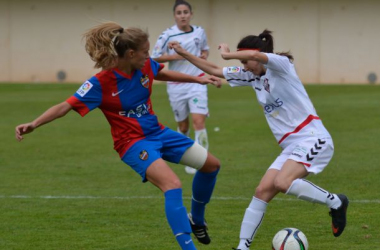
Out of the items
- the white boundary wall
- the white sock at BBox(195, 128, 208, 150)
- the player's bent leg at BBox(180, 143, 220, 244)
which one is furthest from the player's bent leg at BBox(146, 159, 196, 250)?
the white boundary wall

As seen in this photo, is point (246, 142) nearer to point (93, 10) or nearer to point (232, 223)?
point (232, 223)

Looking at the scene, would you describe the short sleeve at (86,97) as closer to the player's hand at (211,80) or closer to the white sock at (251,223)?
the player's hand at (211,80)

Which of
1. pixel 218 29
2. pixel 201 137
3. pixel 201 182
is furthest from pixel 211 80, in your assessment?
pixel 218 29

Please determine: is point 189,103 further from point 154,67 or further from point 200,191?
point 154,67

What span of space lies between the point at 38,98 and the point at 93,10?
11479 millimetres

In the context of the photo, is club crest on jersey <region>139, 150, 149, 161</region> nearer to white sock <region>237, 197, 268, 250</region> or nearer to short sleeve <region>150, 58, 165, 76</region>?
short sleeve <region>150, 58, 165, 76</region>

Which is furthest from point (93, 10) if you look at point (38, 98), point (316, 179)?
point (316, 179)

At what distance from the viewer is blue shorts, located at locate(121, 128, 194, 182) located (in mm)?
6316

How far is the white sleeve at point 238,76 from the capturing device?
Result: 7059 millimetres

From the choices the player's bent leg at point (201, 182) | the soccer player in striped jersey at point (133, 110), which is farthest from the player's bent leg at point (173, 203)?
the player's bent leg at point (201, 182)

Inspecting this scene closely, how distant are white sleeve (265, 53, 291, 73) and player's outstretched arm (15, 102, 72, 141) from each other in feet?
5.38

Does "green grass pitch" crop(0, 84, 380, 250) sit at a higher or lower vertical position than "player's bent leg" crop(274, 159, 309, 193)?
lower

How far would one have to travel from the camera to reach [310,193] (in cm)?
657

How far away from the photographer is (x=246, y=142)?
14766mm
